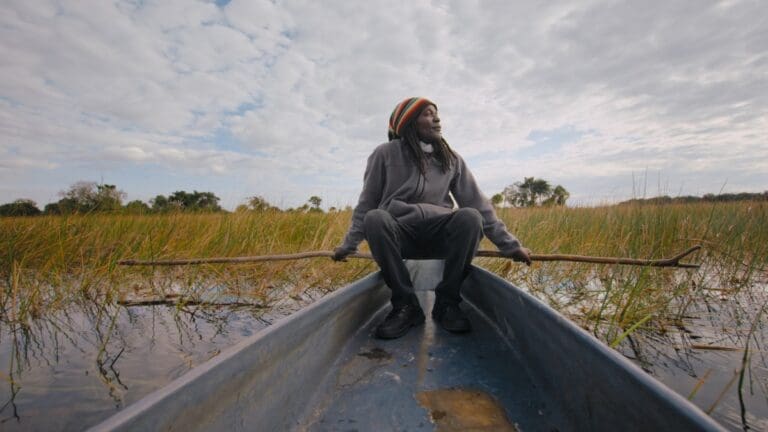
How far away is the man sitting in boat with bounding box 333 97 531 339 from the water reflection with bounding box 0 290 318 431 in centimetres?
86

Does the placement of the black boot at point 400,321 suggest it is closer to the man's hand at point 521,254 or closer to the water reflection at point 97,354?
the man's hand at point 521,254

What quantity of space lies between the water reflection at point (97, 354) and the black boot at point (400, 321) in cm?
81

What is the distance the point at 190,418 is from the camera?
641mm

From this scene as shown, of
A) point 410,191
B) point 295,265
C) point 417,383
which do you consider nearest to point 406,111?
point 410,191

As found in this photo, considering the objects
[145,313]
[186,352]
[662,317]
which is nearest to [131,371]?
[186,352]

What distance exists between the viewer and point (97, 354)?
5.18 feet

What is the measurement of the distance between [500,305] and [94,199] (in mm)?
4284

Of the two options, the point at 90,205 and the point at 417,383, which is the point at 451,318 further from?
the point at 90,205

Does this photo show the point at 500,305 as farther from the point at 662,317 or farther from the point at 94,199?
the point at 94,199

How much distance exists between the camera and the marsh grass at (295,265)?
216 centimetres

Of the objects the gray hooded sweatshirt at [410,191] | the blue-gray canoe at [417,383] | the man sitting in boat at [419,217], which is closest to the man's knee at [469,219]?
the man sitting in boat at [419,217]

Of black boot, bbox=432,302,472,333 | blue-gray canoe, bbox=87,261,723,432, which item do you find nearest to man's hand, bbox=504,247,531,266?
blue-gray canoe, bbox=87,261,723,432

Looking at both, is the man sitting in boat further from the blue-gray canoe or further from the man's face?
the blue-gray canoe

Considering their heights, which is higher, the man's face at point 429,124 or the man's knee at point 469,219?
the man's face at point 429,124
